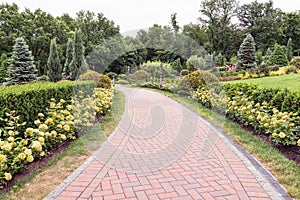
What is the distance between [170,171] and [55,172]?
1.40 m

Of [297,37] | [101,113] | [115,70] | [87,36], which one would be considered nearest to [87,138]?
[101,113]

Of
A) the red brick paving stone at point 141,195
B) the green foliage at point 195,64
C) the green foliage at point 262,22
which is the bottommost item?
the red brick paving stone at point 141,195

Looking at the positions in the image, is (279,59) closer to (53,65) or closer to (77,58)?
(77,58)

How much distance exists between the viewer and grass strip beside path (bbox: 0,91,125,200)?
2.48m

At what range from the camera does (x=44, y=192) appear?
251 centimetres

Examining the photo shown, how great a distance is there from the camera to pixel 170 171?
3086 mm

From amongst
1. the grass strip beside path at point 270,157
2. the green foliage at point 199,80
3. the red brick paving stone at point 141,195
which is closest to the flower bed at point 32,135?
the red brick paving stone at point 141,195

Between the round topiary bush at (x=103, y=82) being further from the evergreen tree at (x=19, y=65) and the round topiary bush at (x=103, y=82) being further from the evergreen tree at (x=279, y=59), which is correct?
the evergreen tree at (x=279, y=59)

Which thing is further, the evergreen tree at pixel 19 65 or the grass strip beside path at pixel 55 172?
the evergreen tree at pixel 19 65

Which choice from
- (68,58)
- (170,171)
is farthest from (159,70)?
(170,171)

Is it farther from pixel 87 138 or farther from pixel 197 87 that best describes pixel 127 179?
pixel 197 87

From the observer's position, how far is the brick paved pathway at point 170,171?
2.54 meters

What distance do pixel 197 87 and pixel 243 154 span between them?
18.9 feet

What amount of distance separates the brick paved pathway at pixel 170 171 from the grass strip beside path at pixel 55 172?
0.37 feet
